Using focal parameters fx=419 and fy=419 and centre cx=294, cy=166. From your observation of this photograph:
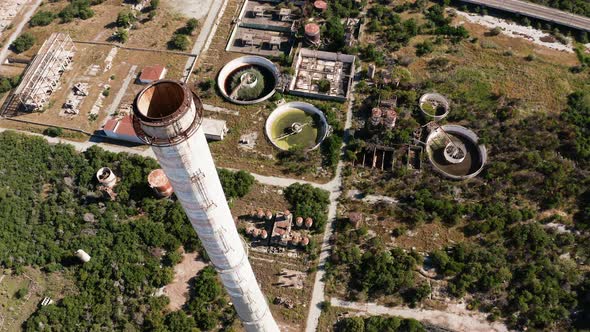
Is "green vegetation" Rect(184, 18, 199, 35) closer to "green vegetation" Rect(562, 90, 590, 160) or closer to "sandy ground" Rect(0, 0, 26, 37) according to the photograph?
"sandy ground" Rect(0, 0, 26, 37)

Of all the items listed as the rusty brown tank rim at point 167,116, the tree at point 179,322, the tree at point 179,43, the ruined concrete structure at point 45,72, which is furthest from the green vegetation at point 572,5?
A: the ruined concrete structure at point 45,72

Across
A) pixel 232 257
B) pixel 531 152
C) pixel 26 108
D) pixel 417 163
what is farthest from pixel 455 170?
pixel 26 108

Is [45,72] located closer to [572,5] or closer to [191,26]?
[191,26]

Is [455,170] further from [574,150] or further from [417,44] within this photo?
[417,44]

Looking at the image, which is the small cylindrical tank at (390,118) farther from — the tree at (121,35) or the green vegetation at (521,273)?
the tree at (121,35)

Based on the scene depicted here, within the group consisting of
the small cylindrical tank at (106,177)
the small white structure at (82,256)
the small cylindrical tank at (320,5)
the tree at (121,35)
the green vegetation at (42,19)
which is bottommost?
the small white structure at (82,256)
